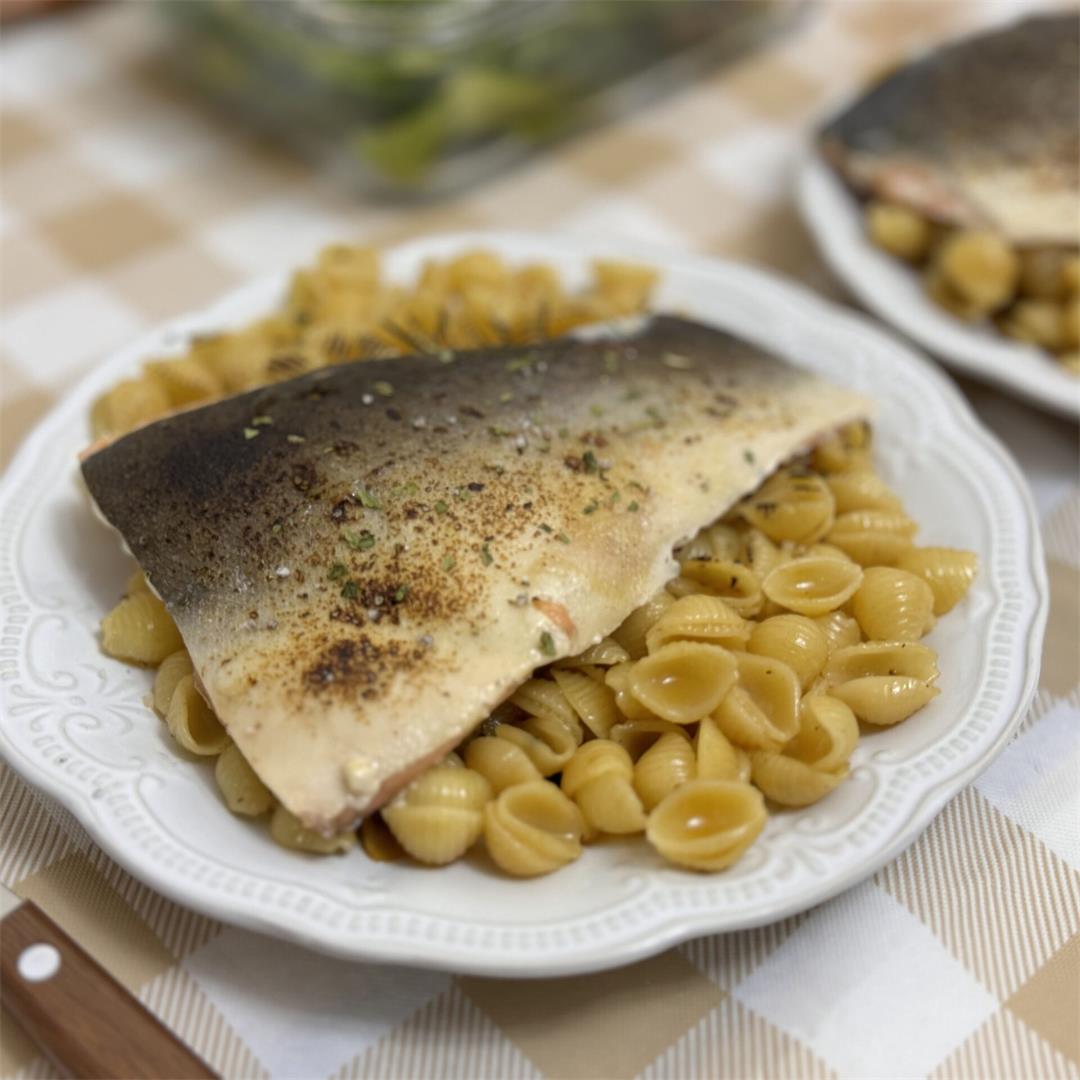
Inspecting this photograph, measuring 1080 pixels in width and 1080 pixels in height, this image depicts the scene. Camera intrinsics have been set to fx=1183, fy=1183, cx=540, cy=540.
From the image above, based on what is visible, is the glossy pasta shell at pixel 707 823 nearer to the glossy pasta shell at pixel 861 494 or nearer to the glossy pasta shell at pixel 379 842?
the glossy pasta shell at pixel 379 842

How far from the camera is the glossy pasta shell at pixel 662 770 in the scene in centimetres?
159

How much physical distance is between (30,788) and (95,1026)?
485mm

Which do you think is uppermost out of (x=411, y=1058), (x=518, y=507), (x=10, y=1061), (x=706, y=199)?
(x=518, y=507)

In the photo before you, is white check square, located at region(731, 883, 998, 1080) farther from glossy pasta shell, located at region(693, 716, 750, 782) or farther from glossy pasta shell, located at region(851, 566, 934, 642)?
glossy pasta shell, located at region(851, 566, 934, 642)

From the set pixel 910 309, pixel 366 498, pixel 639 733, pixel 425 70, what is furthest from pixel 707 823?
pixel 425 70

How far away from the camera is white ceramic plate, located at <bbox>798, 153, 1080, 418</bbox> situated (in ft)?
7.75

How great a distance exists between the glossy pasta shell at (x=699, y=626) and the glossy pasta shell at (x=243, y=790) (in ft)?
1.92

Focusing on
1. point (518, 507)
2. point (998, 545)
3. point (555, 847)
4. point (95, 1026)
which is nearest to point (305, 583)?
point (518, 507)

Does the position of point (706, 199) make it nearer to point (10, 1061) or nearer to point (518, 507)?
point (518, 507)

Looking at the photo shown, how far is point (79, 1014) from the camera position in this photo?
4.57 ft

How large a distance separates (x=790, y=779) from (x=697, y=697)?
0.17 m

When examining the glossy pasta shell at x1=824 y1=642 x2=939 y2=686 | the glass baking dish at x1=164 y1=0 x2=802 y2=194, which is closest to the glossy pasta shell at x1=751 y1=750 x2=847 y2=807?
the glossy pasta shell at x1=824 y1=642 x2=939 y2=686

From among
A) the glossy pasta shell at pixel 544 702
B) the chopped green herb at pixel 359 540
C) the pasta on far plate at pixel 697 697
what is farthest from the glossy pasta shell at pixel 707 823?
the chopped green herb at pixel 359 540

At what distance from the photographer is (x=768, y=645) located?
174cm
